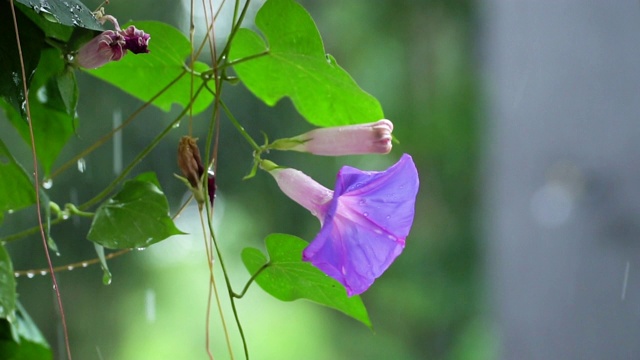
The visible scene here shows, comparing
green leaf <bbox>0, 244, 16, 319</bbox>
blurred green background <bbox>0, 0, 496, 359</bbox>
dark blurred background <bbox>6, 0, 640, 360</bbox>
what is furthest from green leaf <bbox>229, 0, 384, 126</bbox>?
blurred green background <bbox>0, 0, 496, 359</bbox>

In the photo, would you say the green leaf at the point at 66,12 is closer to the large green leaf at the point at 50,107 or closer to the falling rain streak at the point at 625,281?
the large green leaf at the point at 50,107

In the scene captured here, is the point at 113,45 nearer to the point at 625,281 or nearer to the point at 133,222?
the point at 133,222

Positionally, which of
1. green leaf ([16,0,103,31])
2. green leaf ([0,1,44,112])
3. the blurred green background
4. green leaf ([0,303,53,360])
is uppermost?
green leaf ([16,0,103,31])

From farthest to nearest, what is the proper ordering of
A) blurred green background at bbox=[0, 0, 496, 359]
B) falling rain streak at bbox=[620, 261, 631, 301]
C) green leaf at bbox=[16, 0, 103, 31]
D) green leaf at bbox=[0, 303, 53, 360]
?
1. blurred green background at bbox=[0, 0, 496, 359]
2. falling rain streak at bbox=[620, 261, 631, 301]
3. green leaf at bbox=[0, 303, 53, 360]
4. green leaf at bbox=[16, 0, 103, 31]

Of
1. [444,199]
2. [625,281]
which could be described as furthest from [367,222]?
[444,199]

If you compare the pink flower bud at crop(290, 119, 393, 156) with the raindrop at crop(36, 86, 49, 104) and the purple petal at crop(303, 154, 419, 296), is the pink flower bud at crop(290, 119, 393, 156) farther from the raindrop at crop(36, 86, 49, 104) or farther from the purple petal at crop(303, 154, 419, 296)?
the raindrop at crop(36, 86, 49, 104)

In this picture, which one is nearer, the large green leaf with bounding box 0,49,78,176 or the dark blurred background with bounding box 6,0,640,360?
the large green leaf with bounding box 0,49,78,176

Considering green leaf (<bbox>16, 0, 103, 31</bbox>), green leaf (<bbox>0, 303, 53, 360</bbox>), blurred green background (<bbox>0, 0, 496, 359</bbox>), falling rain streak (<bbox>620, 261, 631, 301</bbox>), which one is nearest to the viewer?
green leaf (<bbox>16, 0, 103, 31</bbox>)
